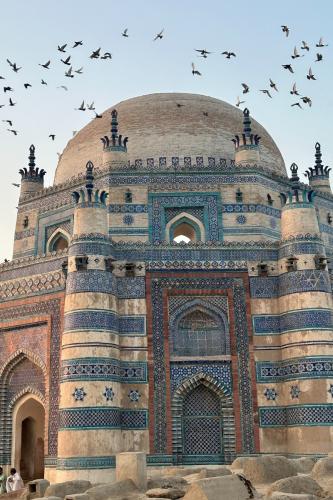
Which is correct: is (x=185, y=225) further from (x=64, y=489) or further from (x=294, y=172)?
(x=64, y=489)

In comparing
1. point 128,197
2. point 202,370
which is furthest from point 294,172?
point 202,370

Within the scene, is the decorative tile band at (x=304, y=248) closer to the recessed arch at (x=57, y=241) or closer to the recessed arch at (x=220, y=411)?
the recessed arch at (x=220, y=411)

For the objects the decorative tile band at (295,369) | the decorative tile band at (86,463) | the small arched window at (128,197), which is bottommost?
the decorative tile band at (86,463)

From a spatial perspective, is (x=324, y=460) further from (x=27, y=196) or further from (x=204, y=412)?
(x=27, y=196)

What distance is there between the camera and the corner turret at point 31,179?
2272 centimetres

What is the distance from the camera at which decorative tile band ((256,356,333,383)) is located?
15.6 metres

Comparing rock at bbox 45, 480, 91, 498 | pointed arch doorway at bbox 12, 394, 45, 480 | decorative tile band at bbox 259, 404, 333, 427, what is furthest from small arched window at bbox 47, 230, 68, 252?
rock at bbox 45, 480, 91, 498

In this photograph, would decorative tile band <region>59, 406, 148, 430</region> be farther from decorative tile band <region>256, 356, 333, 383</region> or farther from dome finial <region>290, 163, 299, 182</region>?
dome finial <region>290, 163, 299, 182</region>

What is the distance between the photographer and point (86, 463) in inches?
575

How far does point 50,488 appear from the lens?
10.6 metres

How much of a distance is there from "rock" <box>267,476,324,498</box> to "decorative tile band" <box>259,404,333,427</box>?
634cm

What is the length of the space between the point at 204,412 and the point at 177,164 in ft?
26.3

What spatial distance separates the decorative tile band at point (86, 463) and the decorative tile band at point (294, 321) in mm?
4867

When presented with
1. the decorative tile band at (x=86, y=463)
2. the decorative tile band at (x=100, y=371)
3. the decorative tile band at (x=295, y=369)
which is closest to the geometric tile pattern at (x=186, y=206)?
the decorative tile band at (x=295, y=369)
